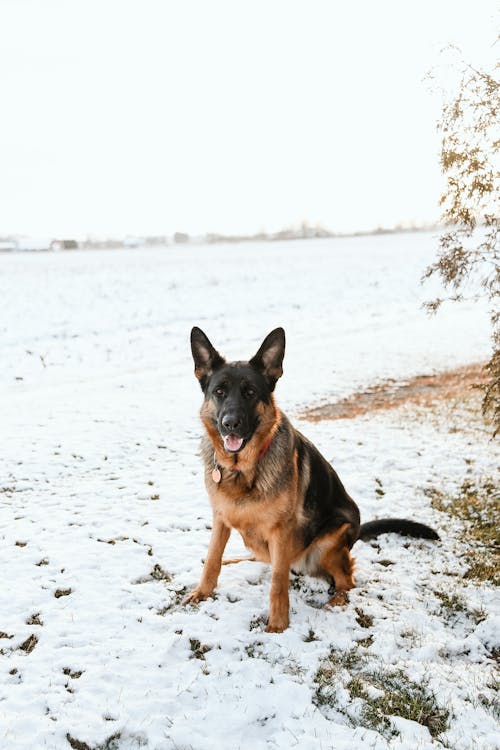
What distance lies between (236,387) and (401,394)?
940 centimetres

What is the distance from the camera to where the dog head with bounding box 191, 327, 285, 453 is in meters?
4.19

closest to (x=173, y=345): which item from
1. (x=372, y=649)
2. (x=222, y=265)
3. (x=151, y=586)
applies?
(x=151, y=586)

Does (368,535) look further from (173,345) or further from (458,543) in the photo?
(173,345)

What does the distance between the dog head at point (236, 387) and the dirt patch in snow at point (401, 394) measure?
6.60 meters

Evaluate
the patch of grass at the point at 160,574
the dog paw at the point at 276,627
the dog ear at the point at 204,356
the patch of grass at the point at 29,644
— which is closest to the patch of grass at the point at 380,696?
the dog paw at the point at 276,627

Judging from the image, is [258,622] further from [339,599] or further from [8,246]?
[8,246]

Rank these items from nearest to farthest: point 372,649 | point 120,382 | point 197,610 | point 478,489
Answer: point 372,649
point 197,610
point 478,489
point 120,382

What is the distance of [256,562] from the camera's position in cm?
537

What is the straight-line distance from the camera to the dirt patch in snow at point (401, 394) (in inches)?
457

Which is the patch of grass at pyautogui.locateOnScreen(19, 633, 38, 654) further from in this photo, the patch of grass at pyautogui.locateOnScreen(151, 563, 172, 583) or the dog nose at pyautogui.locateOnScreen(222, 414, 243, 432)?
the dog nose at pyautogui.locateOnScreen(222, 414, 243, 432)

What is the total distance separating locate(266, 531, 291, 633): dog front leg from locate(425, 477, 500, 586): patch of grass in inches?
83.6

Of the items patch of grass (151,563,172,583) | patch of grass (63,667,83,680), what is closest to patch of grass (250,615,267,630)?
patch of grass (151,563,172,583)

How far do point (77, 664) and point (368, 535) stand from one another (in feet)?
9.83

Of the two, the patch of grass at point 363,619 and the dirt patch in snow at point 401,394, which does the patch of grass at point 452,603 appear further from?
the dirt patch in snow at point 401,394
